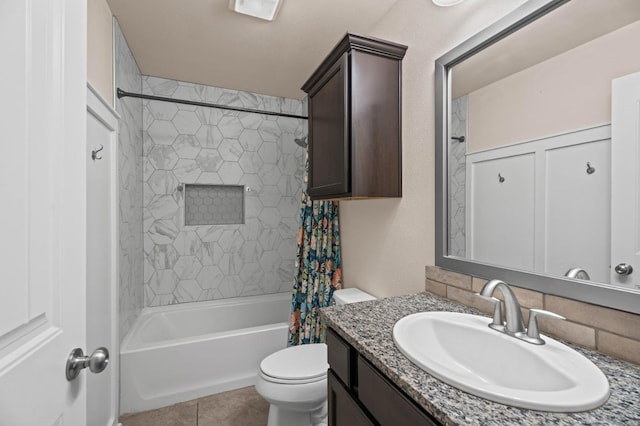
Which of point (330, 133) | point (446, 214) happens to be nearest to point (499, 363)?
point (446, 214)

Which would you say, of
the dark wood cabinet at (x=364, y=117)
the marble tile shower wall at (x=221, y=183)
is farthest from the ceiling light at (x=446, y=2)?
the marble tile shower wall at (x=221, y=183)

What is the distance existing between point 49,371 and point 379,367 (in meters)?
0.73

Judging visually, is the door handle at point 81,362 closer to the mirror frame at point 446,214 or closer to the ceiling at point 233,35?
the mirror frame at point 446,214

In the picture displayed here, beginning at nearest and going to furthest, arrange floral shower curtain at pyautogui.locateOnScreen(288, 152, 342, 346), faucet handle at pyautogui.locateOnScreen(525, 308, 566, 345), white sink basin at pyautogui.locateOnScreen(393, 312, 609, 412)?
white sink basin at pyautogui.locateOnScreen(393, 312, 609, 412), faucet handle at pyautogui.locateOnScreen(525, 308, 566, 345), floral shower curtain at pyautogui.locateOnScreen(288, 152, 342, 346)

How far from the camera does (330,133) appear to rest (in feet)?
5.44

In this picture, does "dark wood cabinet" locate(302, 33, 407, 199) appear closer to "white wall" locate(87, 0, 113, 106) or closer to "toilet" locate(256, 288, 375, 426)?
"toilet" locate(256, 288, 375, 426)

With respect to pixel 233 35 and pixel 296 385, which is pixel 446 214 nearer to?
pixel 296 385

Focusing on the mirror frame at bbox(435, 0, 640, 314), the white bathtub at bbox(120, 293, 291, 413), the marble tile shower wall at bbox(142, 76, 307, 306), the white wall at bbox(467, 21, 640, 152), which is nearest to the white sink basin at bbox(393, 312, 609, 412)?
the mirror frame at bbox(435, 0, 640, 314)

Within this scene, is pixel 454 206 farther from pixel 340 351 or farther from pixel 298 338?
pixel 298 338

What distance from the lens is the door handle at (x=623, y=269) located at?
75 centimetres

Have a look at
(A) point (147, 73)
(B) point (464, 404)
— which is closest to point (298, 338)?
(B) point (464, 404)

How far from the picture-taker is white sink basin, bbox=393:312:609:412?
0.59 metres

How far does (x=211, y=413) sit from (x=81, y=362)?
1623 mm

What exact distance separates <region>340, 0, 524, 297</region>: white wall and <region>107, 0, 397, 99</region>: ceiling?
29cm
